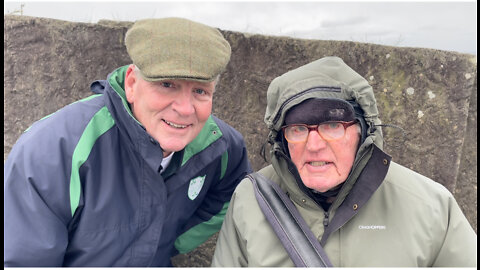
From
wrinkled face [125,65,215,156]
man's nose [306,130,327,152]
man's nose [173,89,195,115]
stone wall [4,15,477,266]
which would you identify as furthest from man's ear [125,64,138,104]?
stone wall [4,15,477,266]

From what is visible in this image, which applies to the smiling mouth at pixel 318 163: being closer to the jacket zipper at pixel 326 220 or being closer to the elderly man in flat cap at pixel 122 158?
the jacket zipper at pixel 326 220

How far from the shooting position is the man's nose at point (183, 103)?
1637mm

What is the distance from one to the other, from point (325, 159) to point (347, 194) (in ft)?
0.70

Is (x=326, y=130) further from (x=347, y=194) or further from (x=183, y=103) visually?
(x=183, y=103)

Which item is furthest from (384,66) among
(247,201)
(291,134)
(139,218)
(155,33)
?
(139,218)

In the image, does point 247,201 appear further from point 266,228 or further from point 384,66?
point 384,66

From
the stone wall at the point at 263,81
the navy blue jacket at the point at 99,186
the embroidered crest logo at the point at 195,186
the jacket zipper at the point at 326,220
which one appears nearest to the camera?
the navy blue jacket at the point at 99,186

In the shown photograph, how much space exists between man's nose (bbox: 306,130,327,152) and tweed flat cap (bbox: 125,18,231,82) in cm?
52

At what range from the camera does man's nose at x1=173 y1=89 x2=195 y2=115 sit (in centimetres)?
164

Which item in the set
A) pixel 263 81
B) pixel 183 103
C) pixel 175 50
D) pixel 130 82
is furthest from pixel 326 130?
pixel 263 81

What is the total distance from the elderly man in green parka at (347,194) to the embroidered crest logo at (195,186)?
0.41m

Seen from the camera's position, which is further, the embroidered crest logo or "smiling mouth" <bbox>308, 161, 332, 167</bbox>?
the embroidered crest logo

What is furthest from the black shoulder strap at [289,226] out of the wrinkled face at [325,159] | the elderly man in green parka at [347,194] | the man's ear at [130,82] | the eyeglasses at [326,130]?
the man's ear at [130,82]

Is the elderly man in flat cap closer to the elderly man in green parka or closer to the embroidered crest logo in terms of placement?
the embroidered crest logo
